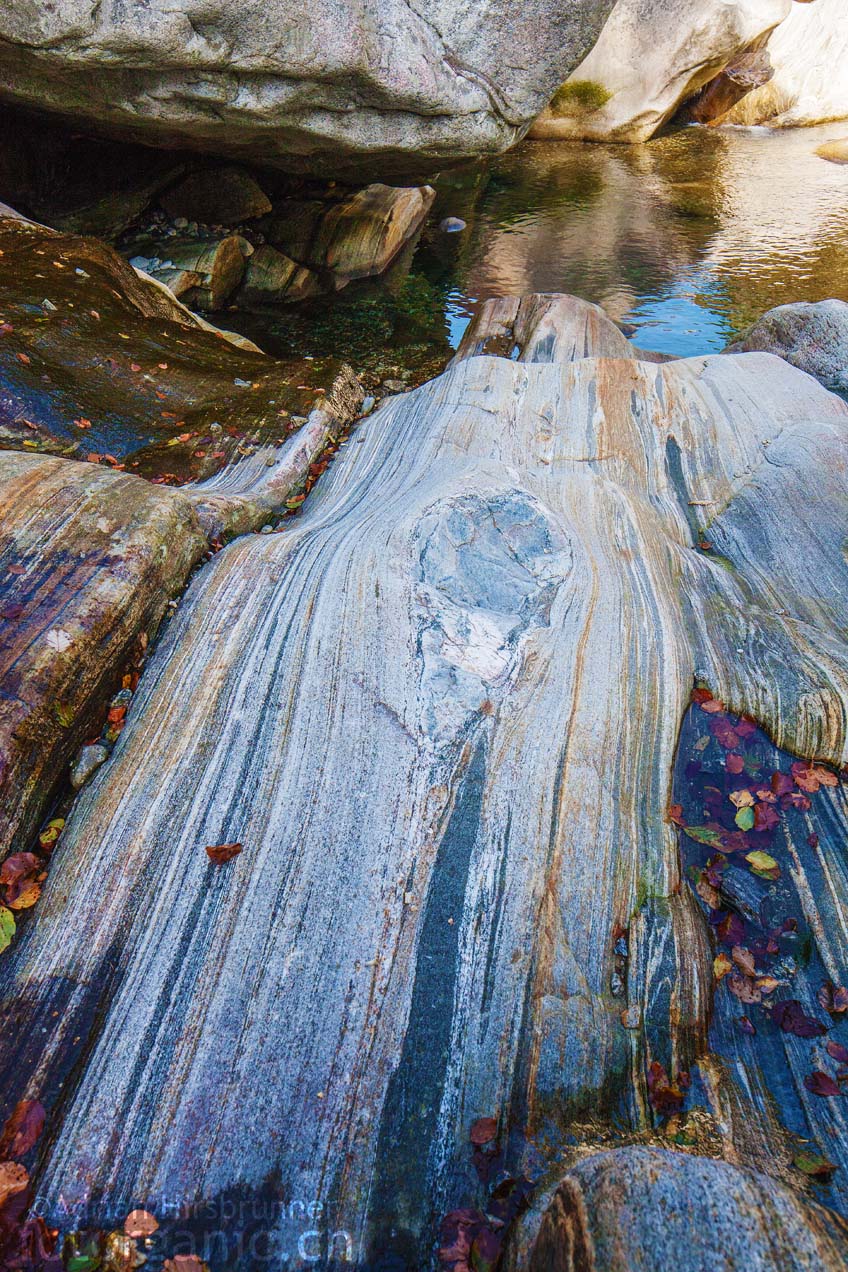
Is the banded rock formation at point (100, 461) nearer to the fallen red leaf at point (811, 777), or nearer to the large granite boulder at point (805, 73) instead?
the fallen red leaf at point (811, 777)

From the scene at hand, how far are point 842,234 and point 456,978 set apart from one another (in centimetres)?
1889

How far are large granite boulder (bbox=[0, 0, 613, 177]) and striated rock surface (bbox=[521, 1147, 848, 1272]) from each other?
33.8 ft

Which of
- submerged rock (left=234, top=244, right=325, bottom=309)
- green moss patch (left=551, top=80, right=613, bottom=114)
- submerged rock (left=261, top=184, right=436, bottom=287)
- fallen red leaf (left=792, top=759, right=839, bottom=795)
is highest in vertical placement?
green moss patch (left=551, top=80, right=613, bottom=114)

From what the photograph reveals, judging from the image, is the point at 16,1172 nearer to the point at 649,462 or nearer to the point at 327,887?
the point at 327,887

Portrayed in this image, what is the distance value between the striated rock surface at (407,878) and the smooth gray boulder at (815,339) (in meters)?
4.32

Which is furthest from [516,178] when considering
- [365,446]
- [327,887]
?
[327,887]

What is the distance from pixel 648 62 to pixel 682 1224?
30573 millimetres

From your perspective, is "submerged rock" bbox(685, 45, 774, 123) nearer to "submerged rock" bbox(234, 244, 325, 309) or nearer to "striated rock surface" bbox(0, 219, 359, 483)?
"submerged rock" bbox(234, 244, 325, 309)

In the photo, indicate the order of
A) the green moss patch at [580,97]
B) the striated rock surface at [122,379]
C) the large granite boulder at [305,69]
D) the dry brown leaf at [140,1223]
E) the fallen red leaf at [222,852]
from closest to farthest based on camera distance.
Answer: the dry brown leaf at [140,1223] < the fallen red leaf at [222,852] < the striated rock surface at [122,379] < the large granite boulder at [305,69] < the green moss patch at [580,97]

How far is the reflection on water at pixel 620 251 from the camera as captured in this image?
12461 millimetres

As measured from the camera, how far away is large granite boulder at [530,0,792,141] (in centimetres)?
2322

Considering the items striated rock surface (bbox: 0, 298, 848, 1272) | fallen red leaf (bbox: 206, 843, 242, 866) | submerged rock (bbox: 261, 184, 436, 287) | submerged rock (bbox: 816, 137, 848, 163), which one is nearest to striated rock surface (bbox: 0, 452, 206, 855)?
striated rock surface (bbox: 0, 298, 848, 1272)

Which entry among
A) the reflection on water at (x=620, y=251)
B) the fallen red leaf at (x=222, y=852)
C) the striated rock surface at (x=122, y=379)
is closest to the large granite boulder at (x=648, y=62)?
the reflection on water at (x=620, y=251)

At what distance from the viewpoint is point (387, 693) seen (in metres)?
3.90
